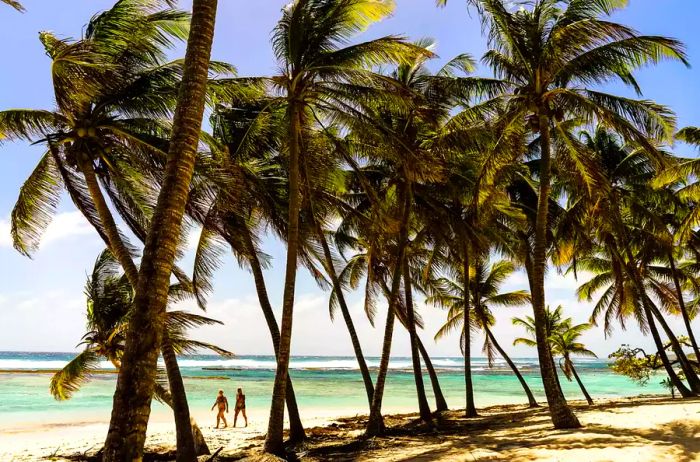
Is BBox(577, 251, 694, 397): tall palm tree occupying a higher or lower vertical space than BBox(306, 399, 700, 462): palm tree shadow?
higher

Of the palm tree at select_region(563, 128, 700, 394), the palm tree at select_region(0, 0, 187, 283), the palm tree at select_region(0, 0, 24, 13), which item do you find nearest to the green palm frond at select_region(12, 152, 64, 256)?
the palm tree at select_region(0, 0, 187, 283)

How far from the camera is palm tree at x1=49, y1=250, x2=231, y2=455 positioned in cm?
1223

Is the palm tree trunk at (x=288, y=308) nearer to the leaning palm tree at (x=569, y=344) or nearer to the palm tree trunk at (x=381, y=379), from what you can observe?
the palm tree trunk at (x=381, y=379)

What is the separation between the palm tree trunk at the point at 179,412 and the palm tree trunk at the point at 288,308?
4.59 feet

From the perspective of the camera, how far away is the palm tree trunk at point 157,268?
4605mm

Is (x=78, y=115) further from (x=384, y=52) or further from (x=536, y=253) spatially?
(x=536, y=253)

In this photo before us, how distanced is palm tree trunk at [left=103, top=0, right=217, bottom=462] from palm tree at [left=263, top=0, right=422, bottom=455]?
4241mm

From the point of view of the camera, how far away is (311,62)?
10242 millimetres

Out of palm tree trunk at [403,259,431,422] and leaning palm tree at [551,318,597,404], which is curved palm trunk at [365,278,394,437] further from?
leaning palm tree at [551,318,597,404]

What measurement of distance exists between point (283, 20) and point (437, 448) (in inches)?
363

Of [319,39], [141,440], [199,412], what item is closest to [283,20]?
[319,39]

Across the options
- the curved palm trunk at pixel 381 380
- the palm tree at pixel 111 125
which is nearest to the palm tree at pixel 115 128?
the palm tree at pixel 111 125

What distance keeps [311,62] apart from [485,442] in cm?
838

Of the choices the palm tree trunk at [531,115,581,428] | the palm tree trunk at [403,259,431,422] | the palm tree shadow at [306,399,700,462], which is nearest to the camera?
the palm tree shadow at [306,399,700,462]
